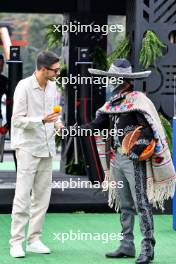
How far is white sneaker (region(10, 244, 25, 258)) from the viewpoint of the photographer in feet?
31.7

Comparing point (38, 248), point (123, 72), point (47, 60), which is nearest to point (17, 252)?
point (38, 248)

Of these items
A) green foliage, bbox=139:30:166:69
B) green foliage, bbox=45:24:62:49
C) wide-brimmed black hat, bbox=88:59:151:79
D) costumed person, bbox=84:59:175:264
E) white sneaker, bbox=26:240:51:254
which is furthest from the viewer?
green foliage, bbox=45:24:62:49

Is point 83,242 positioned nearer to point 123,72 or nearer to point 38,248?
point 38,248

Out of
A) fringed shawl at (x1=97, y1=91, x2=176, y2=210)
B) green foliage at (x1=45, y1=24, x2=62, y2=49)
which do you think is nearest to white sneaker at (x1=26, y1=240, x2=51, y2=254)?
fringed shawl at (x1=97, y1=91, x2=176, y2=210)

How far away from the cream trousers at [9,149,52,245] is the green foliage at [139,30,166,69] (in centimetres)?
315

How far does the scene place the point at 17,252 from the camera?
31.8ft

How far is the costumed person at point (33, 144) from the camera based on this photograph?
965cm

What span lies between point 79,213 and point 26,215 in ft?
10.5


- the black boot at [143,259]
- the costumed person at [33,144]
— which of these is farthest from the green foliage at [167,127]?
the black boot at [143,259]

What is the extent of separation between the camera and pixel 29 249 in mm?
9977

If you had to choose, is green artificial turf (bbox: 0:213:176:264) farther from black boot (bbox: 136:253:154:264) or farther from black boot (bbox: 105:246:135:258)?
black boot (bbox: 136:253:154:264)

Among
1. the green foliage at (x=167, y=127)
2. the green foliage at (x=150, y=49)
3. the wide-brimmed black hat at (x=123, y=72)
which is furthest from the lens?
the green foliage at (x=167, y=127)

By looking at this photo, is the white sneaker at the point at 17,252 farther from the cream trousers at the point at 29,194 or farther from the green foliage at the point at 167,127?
the green foliage at the point at 167,127

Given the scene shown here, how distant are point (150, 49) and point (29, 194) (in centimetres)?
339
